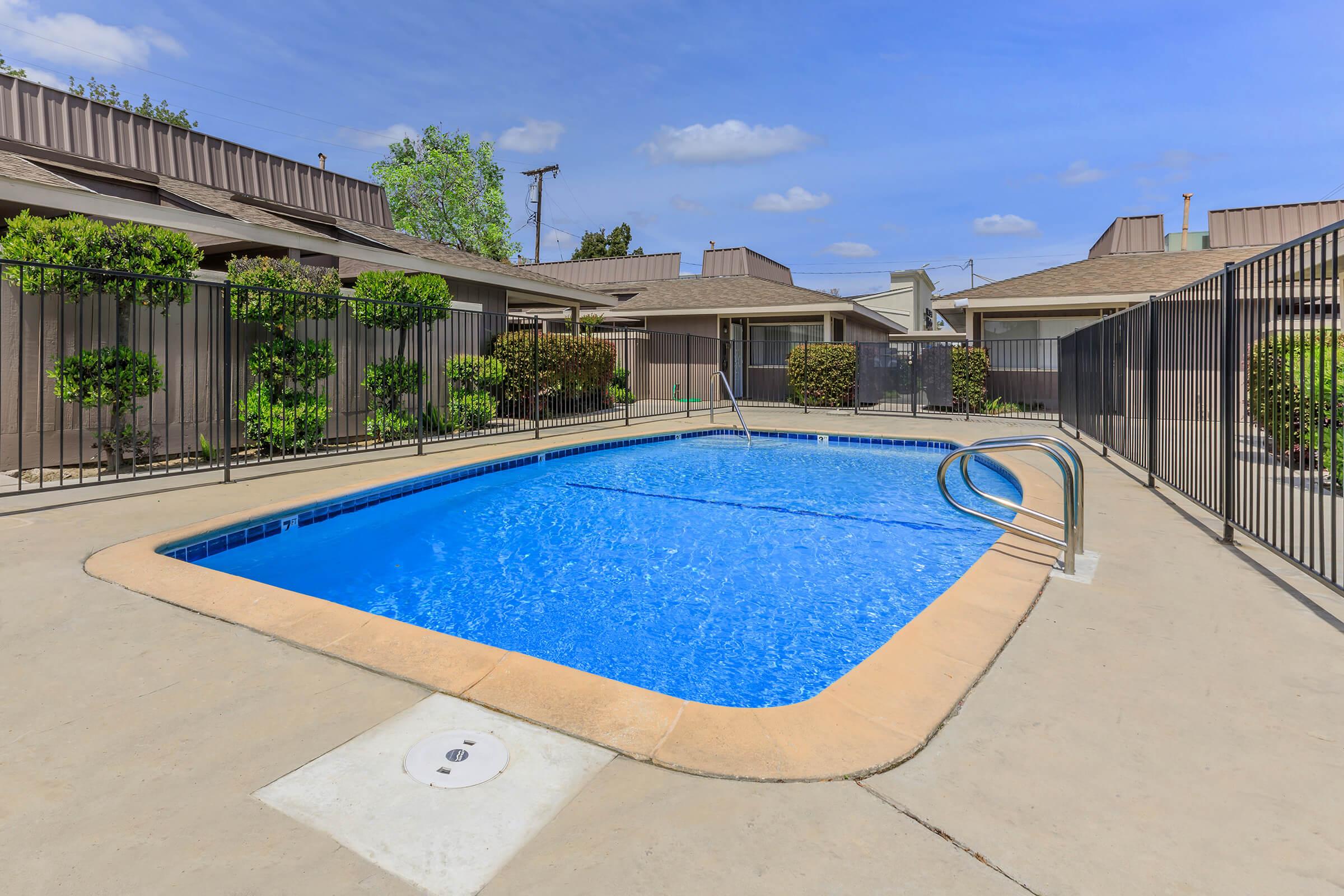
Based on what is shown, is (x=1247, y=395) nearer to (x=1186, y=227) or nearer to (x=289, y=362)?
(x=289, y=362)

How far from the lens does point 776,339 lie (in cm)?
2156

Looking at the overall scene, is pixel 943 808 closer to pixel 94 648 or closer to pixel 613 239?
pixel 94 648

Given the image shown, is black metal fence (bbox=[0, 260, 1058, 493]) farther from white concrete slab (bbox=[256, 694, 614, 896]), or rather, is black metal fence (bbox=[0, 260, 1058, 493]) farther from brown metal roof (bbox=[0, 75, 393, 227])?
white concrete slab (bbox=[256, 694, 614, 896])

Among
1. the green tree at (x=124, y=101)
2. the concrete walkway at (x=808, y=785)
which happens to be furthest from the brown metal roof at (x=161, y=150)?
the green tree at (x=124, y=101)

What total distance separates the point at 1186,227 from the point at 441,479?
79.0 feet

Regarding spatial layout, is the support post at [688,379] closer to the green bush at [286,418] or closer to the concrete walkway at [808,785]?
the green bush at [286,418]

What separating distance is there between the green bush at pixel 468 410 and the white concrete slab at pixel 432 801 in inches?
396

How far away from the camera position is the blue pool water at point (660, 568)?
3674 mm

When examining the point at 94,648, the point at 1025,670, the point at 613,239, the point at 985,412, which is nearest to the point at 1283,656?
the point at 1025,670

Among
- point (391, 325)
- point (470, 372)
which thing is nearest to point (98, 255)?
point (391, 325)

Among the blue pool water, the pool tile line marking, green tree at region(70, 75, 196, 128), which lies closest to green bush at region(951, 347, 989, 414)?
the blue pool water

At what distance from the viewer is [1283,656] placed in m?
2.69

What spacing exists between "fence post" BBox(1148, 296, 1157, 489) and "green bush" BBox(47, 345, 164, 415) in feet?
32.0

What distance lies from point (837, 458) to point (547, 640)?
732cm
